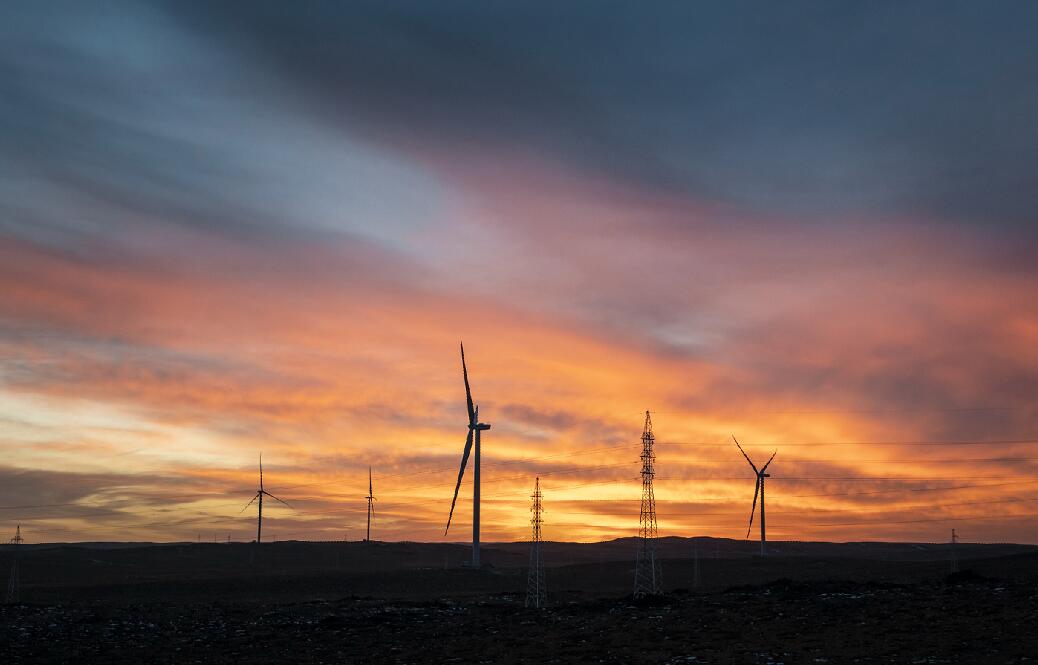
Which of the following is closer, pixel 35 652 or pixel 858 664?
pixel 858 664

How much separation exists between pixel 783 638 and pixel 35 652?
47807 mm

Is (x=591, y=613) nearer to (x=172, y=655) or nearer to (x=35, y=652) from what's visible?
(x=172, y=655)

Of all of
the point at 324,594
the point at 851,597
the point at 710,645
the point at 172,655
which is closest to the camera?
the point at 710,645

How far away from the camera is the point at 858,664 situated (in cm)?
4934

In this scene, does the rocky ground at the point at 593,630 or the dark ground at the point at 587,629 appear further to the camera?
the dark ground at the point at 587,629

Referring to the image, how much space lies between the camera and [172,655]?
207 ft

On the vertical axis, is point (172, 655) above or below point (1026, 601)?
below

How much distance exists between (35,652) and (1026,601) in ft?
206

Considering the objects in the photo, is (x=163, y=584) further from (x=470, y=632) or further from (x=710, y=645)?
(x=710, y=645)

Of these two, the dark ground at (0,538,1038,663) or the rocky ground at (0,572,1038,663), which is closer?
the rocky ground at (0,572,1038,663)

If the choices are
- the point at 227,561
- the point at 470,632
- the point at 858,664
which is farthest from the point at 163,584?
the point at 858,664

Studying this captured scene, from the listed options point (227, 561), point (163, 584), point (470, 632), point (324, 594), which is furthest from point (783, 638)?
point (227, 561)

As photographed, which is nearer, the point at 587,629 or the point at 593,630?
the point at 593,630

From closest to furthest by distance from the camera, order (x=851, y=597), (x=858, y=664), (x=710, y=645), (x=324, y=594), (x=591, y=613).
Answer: (x=858, y=664) < (x=710, y=645) < (x=851, y=597) < (x=591, y=613) < (x=324, y=594)
